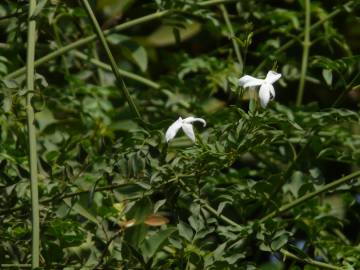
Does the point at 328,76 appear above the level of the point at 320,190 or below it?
above

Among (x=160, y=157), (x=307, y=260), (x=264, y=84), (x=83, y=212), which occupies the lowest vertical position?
(x=307, y=260)

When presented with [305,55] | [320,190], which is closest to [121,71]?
[305,55]

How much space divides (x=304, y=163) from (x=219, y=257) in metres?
0.68

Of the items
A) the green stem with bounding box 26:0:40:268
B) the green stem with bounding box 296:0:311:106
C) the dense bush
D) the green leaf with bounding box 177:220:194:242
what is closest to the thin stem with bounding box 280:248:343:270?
the dense bush

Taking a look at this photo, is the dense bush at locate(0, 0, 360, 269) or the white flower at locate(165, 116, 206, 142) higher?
the white flower at locate(165, 116, 206, 142)

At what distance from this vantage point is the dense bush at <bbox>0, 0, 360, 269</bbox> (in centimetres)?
141

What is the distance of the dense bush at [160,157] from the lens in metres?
1.41

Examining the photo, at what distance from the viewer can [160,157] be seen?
4.72ft

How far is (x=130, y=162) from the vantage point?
54.8 inches

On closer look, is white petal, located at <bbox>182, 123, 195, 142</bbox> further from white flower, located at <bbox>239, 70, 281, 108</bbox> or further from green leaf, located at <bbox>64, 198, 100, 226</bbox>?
green leaf, located at <bbox>64, 198, 100, 226</bbox>

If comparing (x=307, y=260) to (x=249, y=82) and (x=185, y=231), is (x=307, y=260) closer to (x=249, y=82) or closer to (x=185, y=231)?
(x=185, y=231)

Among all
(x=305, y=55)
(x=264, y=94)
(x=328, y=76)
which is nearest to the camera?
(x=264, y=94)

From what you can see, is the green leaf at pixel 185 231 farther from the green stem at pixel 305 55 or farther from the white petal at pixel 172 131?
the green stem at pixel 305 55

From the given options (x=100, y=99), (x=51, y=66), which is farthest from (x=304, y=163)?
(x=51, y=66)
